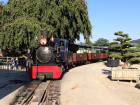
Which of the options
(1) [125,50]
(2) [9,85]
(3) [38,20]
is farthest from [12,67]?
(1) [125,50]

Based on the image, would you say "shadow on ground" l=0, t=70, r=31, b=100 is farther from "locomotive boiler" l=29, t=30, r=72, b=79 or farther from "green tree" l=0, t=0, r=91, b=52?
"green tree" l=0, t=0, r=91, b=52

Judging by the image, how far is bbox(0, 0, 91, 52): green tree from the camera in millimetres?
18203

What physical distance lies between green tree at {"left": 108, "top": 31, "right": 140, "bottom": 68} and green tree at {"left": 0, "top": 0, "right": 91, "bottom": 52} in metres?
8.42

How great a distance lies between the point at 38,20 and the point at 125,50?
39.7ft

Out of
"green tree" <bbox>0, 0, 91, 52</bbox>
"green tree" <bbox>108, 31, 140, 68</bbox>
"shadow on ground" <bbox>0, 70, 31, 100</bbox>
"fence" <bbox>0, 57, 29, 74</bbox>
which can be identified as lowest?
"shadow on ground" <bbox>0, 70, 31, 100</bbox>

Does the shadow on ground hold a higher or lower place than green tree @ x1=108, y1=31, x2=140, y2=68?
lower

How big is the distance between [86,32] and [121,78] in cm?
1361

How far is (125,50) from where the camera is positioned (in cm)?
1258

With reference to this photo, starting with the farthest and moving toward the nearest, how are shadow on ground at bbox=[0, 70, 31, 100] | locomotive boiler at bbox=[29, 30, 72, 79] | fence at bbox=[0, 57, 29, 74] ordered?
fence at bbox=[0, 57, 29, 74] → locomotive boiler at bbox=[29, 30, 72, 79] → shadow on ground at bbox=[0, 70, 31, 100]

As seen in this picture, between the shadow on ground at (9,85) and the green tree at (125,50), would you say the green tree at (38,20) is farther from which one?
the green tree at (125,50)

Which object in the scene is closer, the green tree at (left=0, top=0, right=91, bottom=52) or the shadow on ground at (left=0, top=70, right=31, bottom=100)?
the shadow on ground at (left=0, top=70, right=31, bottom=100)

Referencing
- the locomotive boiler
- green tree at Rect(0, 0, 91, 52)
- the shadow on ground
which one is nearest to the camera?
the shadow on ground

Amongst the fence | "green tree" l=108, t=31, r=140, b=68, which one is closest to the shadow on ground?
the fence

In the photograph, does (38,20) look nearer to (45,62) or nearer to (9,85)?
(45,62)
